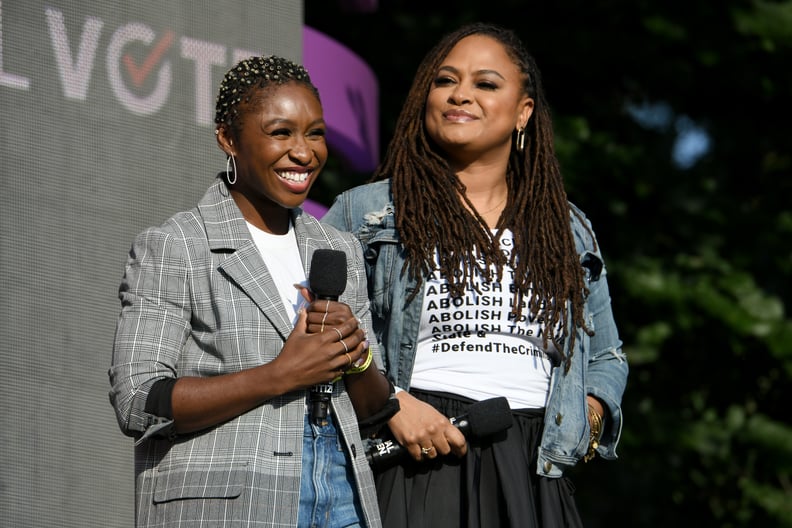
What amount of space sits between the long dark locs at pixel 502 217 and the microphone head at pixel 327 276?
848 mm

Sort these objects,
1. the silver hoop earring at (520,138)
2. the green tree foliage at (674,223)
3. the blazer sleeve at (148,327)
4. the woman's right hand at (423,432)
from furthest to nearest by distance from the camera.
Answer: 1. the green tree foliage at (674,223)
2. the silver hoop earring at (520,138)
3. the woman's right hand at (423,432)
4. the blazer sleeve at (148,327)

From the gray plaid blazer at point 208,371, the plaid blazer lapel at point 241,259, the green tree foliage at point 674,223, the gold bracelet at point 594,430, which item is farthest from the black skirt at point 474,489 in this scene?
the green tree foliage at point 674,223

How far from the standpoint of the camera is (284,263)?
361 centimetres

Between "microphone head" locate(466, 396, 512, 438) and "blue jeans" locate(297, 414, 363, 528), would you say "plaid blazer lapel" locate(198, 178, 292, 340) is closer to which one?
"blue jeans" locate(297, 414, 363, 528)

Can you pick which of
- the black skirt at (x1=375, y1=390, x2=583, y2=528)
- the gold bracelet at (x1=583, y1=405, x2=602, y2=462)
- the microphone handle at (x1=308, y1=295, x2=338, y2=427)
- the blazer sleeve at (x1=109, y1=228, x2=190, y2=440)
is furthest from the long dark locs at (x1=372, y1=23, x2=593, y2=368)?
the blazer sleeve at (x1=109, y1=228, x2=190, y2=440)

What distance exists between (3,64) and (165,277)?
164 centimetres

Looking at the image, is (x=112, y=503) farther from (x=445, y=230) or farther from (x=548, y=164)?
(x=548, y=164)

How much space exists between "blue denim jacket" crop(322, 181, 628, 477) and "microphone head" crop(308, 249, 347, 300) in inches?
32.3

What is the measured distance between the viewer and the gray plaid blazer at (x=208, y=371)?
3.25m

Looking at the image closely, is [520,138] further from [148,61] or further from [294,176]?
[148,61]

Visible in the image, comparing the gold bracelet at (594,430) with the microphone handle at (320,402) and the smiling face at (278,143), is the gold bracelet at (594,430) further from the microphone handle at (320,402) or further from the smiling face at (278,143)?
the smiling face at (278,143)

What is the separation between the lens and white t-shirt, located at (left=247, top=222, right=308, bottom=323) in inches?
139

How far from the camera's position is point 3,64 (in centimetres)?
462

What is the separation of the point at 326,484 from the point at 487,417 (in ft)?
2.20
